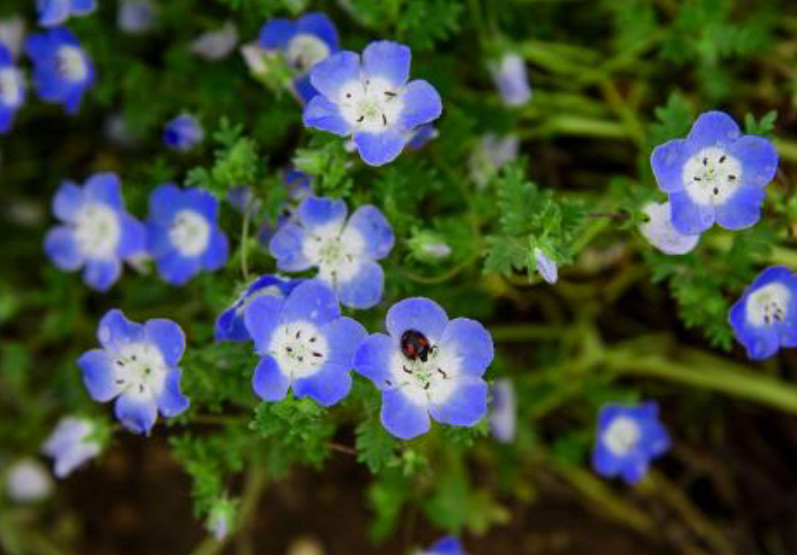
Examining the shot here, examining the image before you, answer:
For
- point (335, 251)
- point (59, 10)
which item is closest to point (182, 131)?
point (59, 10)

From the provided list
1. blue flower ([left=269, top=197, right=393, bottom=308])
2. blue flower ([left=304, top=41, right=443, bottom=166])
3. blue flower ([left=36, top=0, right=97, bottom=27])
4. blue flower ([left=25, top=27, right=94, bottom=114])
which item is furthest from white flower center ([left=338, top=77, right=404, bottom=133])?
blue flower ([left=25, top=27, right=94, bottom=114])

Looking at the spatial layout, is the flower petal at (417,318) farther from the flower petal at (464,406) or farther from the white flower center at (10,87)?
the white flower center at (10,87)

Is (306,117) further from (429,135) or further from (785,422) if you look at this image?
(785,422)

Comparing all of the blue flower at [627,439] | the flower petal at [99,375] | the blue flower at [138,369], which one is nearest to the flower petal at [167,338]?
the blue flower at [138,369]

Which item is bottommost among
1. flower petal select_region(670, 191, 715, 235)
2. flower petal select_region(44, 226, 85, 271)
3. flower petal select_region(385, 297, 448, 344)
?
flower petal select_region(44, 226, 85, 271)

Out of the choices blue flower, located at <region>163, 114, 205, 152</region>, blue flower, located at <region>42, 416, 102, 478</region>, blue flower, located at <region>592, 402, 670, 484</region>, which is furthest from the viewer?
blue flower, located at <region>592, 402, 670, 484</region>

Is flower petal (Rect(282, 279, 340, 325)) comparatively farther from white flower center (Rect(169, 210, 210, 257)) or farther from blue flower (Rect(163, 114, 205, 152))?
blue flower (Rect(163, 114, 205, 152))
